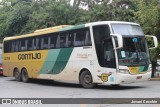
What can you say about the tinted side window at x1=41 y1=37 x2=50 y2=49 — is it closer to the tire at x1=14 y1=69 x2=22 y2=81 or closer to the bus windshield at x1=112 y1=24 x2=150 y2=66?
the tire at x1=14 y1=69 x2=22 y2=81

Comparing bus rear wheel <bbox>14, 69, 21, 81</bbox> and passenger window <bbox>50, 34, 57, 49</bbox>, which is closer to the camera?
passenger window <bbox>50, 34, 57, 49</bbox>

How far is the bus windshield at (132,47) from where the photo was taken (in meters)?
16.2

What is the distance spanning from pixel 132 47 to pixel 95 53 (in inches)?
71.6

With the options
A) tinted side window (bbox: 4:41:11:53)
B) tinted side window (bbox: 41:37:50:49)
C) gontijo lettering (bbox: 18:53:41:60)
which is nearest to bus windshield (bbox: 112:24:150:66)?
tinted side window (bbox: 41:37:50:49)

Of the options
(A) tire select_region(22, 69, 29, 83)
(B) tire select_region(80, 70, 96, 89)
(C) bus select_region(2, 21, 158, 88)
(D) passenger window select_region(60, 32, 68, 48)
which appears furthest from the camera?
(A) tire select_region(22, 69, 29, 83)

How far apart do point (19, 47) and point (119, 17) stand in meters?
10.3

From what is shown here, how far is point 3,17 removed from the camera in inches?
1982

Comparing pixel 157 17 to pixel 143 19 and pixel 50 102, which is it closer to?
pixel 143 19

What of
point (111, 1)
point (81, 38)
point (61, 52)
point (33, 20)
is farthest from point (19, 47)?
point (33, 20)

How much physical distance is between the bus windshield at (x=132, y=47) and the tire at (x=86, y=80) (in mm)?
2159

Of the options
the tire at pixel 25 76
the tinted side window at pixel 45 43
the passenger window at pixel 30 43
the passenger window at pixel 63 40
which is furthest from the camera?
the tire at pixel 25 76

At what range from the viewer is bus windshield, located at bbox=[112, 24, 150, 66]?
53.2 feet

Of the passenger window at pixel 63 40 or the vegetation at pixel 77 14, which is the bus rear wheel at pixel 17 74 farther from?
the vegetation at pixel 77 14

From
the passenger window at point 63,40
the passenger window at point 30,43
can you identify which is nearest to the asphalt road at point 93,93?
the passenger window at point 63,40
